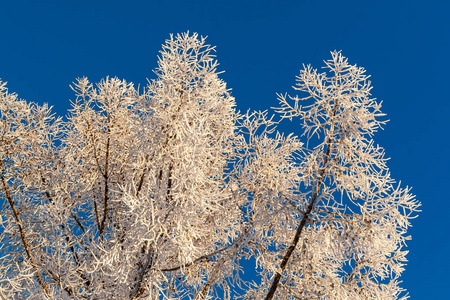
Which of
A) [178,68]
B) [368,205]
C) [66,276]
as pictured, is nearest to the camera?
[368,205]

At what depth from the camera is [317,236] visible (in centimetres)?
532

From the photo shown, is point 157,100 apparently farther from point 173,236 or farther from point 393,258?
point 393,258

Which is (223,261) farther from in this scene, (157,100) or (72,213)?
(72,213)

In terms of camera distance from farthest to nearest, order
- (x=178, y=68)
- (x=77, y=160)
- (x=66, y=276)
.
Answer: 1. (x=77, y=160)
2. (x=66, y=276)
3. (x=178, y=68)

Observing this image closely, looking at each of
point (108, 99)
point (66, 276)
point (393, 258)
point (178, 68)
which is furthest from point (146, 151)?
point (393, 258)

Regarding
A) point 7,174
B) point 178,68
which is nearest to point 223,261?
point 178,68

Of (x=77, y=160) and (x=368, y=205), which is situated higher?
(x=368, y=205)

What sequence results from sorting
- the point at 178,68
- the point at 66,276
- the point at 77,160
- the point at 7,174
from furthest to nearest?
the point at 77,160, the point at 7,174, the point at 66,276, the point at 178,68

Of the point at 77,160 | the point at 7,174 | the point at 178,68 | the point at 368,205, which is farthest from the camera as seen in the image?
the point at 77,160

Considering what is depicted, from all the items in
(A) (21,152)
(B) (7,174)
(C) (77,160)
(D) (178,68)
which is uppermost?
(D) (178,68)

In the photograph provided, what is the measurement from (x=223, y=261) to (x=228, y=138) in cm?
236

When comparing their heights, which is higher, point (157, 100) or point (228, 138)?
point (228, 138)

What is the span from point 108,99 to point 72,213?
223cm

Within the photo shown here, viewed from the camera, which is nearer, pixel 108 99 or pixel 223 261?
pixel 223 261
